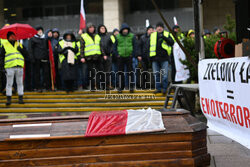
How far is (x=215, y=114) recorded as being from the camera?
563 cm

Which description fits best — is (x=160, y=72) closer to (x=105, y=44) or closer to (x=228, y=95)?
(x=105, y=44)

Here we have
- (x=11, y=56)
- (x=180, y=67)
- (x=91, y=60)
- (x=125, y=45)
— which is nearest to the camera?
(x=11, y=56)

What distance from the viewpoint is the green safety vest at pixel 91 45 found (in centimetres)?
1226

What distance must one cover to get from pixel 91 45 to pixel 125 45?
3.31 feet

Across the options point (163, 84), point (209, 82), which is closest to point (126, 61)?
point (163, 84)

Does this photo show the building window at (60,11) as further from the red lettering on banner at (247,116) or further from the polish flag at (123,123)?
the red lettering on banner at (247,116)

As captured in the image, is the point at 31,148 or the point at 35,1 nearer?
the point at 31,148

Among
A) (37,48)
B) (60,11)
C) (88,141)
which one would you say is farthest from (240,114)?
(60,11)

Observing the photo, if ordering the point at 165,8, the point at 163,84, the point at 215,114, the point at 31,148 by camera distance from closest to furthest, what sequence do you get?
the point at 31,148
the point at 215,114
the point at 163,84
the point at 165,8

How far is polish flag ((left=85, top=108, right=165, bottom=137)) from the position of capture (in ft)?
16.1

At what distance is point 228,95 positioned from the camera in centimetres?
497

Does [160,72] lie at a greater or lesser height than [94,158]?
greater

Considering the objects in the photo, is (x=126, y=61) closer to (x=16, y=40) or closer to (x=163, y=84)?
(x=163, y=84)

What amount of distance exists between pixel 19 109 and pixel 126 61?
334cm
